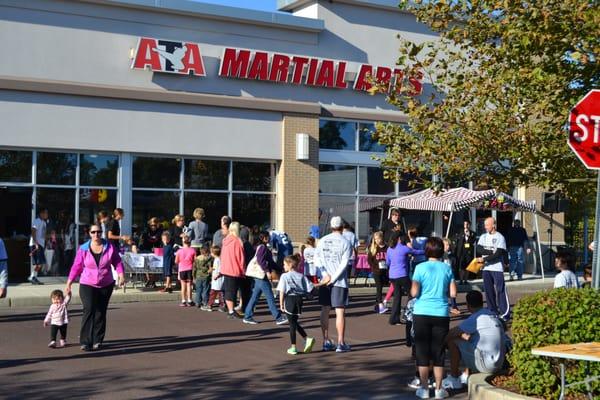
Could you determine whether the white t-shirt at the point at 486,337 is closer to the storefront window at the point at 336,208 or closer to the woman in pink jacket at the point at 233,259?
the woman in pink jacket at the point at 233,259

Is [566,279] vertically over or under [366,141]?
under

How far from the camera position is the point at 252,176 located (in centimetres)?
2330

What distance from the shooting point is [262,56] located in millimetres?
22828

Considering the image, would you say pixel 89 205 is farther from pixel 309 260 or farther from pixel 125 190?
pixel 309 260

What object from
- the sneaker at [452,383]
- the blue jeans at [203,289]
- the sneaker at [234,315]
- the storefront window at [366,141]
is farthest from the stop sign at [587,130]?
the storefront window at [366,141]

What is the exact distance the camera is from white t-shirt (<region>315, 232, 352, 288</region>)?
11.2m

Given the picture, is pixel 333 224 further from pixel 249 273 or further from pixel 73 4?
pixel 73 4

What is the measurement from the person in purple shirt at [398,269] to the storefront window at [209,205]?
8.51 metres

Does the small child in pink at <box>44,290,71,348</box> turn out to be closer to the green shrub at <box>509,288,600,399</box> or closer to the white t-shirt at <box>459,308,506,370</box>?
the white t-shirt at <box>459,308,506,370</box>

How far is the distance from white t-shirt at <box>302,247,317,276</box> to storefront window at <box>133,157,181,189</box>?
220 inches

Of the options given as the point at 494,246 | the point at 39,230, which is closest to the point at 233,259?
the point at 494,246

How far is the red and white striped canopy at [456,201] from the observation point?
22062 millimetres

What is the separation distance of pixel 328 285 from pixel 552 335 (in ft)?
13.5

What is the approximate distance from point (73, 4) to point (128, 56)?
1.86 m
